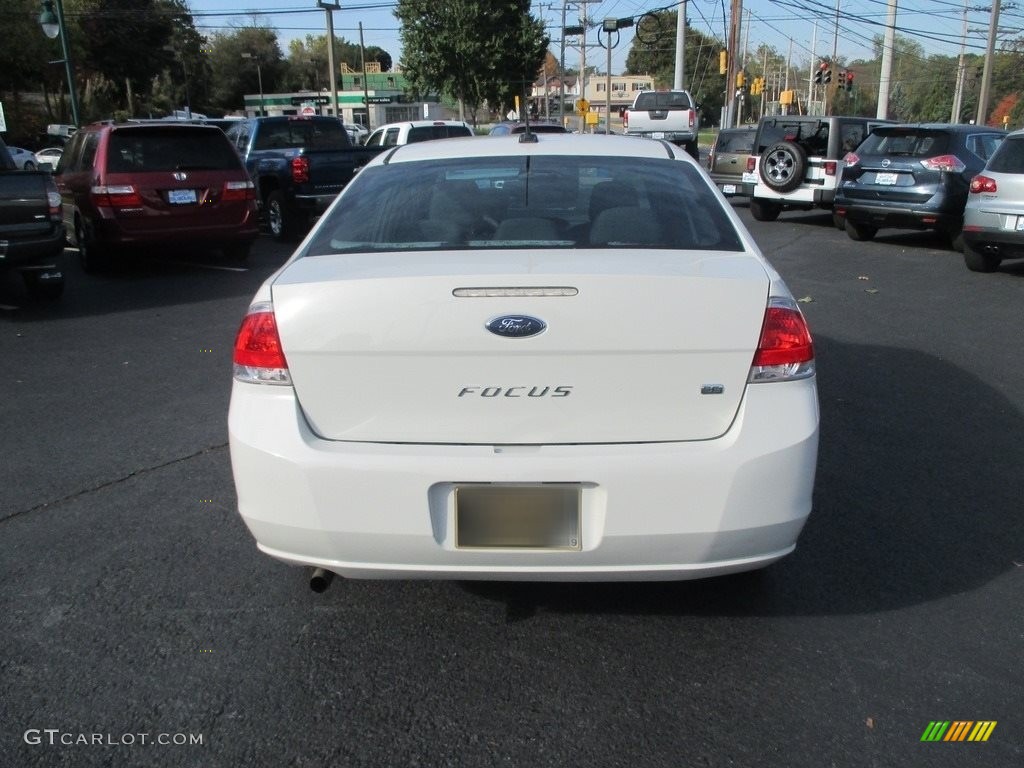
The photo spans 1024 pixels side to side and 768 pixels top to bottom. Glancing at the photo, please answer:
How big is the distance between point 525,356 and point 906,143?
1173 cm

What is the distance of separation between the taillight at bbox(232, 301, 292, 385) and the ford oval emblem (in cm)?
65

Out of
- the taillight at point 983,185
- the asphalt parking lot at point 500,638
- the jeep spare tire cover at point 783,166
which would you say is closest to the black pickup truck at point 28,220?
the asphalt parking lot at point 500,638

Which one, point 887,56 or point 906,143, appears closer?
point 906,143

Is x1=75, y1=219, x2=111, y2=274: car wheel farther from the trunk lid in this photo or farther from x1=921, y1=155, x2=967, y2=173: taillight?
x1=921, y1=155, x2=967, y2=173: taillight

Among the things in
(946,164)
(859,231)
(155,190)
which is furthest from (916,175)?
(155,190)

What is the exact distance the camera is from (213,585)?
3.57 m

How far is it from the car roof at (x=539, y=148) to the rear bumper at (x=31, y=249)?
562 cm

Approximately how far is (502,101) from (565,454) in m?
50.1

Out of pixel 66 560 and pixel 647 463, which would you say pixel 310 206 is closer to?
pixel 66 560

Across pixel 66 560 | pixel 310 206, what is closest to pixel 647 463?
pixel 66 560

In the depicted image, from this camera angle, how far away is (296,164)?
13234mm

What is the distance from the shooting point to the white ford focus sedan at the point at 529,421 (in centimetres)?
272

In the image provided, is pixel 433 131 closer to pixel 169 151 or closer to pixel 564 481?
pixel 169 151

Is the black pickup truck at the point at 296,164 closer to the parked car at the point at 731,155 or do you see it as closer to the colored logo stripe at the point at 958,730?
the parked car at the point at 731,155
